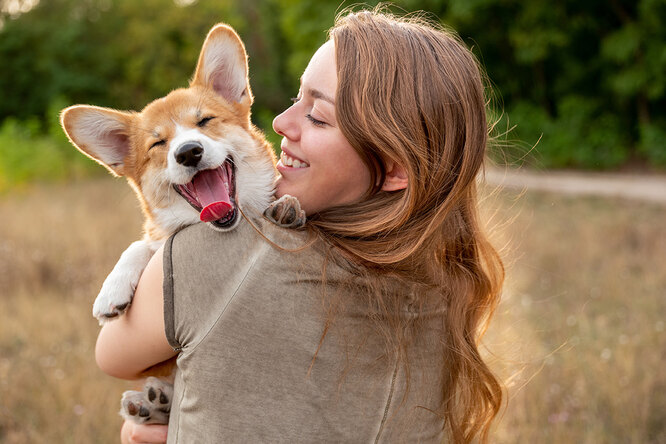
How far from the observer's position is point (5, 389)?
13.6 ft

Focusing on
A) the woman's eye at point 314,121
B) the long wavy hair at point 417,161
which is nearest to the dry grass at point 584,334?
the long wavy hair at point 417,161

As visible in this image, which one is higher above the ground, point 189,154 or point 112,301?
point 189,154

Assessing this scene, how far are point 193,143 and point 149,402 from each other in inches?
34.1

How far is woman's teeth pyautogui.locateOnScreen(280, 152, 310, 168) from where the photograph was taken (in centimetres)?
192

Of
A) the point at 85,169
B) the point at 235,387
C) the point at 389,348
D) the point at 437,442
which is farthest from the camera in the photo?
the point at 85,169

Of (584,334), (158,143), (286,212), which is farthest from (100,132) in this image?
(584,334)

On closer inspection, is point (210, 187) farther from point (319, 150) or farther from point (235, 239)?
point (235, 239)

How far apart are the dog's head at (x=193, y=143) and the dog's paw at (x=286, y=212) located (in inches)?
8.9

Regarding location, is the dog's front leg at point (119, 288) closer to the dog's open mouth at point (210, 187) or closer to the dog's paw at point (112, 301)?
the dog's paw at point (112, 301)

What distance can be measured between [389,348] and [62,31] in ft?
93.2

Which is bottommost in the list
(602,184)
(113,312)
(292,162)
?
(602,184)

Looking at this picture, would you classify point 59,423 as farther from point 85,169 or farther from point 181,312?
point 85,169

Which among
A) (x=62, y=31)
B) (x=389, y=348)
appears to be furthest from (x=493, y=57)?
(x=389, y=348)

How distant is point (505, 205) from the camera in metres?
9.84
